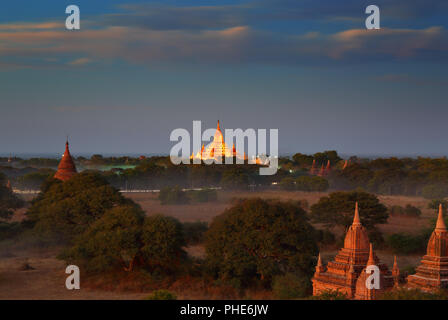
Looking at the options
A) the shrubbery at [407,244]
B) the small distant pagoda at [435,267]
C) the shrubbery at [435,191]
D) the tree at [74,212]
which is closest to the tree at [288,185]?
the shrubbery at [435,191]

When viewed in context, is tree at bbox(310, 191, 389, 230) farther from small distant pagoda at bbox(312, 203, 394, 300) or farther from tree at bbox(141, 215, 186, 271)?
small distant pagoda at bbox(312, 203, 394, 300)

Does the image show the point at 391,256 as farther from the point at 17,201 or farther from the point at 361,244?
the point at 17,201

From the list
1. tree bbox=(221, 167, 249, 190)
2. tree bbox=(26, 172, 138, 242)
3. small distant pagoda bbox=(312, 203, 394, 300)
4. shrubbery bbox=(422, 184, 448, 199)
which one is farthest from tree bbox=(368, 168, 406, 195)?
small distant pagoda bbox=(312, 203, 394, 300)

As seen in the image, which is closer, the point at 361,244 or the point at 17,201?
the point at 361,244

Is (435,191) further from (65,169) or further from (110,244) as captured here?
(110,244)
